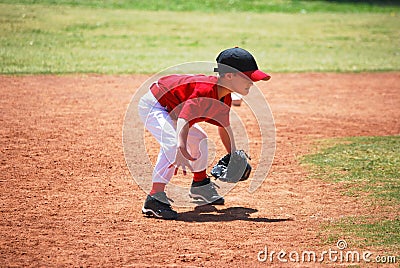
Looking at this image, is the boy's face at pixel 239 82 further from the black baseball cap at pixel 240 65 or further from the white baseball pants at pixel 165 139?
the white baseball pants at pixel 165 139

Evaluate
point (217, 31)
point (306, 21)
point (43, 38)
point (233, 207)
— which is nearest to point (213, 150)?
point (233, 207)

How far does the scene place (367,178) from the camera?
6570mm

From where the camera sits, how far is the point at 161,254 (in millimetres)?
4484

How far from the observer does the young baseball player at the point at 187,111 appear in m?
5.08

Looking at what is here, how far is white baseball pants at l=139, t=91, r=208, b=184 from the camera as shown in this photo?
17.3 ft

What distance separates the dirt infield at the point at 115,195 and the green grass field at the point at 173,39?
8.61 feet

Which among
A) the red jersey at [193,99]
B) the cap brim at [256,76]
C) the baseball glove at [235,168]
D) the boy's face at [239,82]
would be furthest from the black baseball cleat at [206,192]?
the cap brim at [256,76]

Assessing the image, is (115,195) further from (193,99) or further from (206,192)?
(193,99)

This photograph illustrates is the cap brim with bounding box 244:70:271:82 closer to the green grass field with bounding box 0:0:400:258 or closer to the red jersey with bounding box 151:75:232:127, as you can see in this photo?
the red jersey with bounding box 151:75:232:127

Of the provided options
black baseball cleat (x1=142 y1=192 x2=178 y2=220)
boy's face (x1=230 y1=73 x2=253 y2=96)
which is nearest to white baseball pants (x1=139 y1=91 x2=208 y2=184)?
black baseball cleat (x1=142 y1=192 x2=178 y2=220)

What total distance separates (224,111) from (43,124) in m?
3.68

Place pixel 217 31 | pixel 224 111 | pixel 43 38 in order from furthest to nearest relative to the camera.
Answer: pixel 217 31 → pixel 43 38 → pixel 224 111

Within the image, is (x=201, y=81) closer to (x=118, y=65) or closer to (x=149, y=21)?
(x=118, y=65)

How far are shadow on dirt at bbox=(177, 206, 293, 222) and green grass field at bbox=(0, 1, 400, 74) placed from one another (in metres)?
6.81
